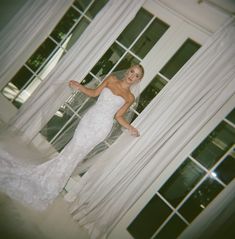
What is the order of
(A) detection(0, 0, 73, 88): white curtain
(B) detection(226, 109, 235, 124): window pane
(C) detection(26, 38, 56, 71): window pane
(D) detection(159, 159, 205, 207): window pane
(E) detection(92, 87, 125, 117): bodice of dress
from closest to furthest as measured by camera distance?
(B) detection(226, 109, 235, 124): window pane → (E) detection(92, 87, 125, 117): bodice of dress → (A) detection(0, 0, 73, 88): white curtain → (C) detection(26, 38, 56, 71): window pane → (D) detection(159, 159, 205, 207): window pane

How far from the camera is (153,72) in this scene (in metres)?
3.04

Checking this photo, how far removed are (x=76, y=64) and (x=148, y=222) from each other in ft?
8.95

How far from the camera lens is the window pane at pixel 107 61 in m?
3.29

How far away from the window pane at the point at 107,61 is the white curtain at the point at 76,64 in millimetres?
130

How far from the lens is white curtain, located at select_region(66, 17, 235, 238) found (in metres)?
2.59

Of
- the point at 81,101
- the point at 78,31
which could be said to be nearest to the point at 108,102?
the point at 81,101

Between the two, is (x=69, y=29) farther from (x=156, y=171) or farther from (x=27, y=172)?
(x=156, y=171)

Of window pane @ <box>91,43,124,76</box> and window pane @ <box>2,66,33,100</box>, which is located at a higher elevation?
window pane @ <box>91,43,124,76</box>

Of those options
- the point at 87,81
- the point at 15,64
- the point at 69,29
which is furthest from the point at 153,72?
the point at 15,64

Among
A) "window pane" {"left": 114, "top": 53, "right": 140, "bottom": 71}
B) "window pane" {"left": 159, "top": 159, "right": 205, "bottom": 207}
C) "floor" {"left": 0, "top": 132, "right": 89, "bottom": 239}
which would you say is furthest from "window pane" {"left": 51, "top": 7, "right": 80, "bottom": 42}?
"window pane" {"left": 159, "top": 159, "right": 205, "bottom": 207}

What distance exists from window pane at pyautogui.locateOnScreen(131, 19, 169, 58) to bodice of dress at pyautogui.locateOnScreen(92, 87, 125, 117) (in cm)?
71

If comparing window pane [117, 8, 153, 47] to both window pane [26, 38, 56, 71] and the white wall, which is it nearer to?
the white wall

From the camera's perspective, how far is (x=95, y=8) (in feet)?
11.4

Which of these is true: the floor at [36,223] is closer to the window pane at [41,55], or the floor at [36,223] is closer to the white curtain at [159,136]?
the white curtain at [159,136]
